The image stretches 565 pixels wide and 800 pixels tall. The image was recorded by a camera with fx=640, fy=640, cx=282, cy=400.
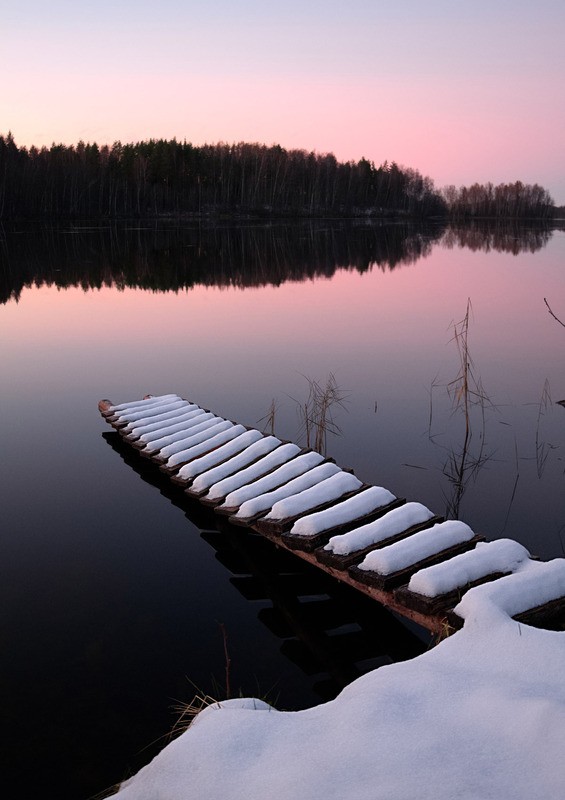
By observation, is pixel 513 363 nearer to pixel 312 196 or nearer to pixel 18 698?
pixel 18 698

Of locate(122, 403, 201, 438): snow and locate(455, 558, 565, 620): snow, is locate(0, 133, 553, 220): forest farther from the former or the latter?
locate(455, 558, 565, 620): snow

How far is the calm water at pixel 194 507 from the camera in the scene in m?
3.83

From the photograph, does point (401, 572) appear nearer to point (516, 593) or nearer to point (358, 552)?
point (358, 552)

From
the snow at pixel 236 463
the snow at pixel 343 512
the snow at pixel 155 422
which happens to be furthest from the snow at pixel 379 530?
the snow at pixel 155 422

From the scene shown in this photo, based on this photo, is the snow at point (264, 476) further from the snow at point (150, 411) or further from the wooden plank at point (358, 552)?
the snow at point (150, 411)

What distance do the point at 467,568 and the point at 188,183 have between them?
259 feet

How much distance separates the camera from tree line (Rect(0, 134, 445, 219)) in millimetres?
63844

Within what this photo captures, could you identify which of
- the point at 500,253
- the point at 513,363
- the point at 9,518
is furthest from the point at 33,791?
the point at 500,253

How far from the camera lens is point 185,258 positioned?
104 ft

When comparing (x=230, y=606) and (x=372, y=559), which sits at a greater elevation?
(x=372, y=559)

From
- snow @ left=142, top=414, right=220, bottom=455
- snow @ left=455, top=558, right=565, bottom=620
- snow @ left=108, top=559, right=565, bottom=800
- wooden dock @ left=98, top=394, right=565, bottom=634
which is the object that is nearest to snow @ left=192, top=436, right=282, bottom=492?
wooden dock @ left=98, top=394, right=565, bottom=634

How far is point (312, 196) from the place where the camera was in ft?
274

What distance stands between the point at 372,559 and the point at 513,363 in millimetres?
9069

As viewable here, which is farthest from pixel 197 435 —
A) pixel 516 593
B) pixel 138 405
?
pixel 516 593
